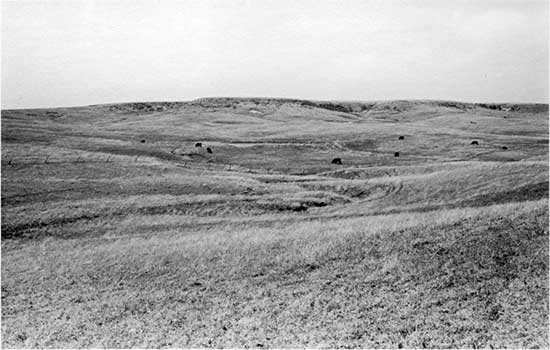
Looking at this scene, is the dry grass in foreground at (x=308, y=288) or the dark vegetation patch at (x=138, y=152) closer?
the dry grass in foreground at (x=308, y=288)

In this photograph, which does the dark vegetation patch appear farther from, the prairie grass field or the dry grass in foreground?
the dry grass in foreground

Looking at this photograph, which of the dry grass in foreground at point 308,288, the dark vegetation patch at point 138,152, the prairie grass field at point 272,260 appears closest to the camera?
the dry grass in foreground at point 308,288

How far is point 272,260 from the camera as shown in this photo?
2302cm

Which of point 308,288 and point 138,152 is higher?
point 138,152

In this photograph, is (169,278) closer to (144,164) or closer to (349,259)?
(349,259)

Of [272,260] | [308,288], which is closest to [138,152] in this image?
[272,260]

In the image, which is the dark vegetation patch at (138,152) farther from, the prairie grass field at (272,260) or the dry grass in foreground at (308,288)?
the dry grass in foreground at (308,288)

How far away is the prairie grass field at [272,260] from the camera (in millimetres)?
15750

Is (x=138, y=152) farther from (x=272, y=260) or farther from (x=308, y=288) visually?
(x=308, y=288)

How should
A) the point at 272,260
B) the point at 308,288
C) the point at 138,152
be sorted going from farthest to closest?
1. the point at 138,152
2. the point at 272,260
3. the point at 308,288

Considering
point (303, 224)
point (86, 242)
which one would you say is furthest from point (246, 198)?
point (86, 242)

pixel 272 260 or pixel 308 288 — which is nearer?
pixel 308 288

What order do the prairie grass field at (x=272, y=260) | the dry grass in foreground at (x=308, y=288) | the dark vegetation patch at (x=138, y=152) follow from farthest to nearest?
the dark vegetation patch at (x=138, y=152), the prairie grass field at (x=272, y=260), the dry grass in foreground at (x=308, y=288)

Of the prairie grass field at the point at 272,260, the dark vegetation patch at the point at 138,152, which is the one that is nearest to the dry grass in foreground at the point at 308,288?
the prairie grass field at the point at 272,260
